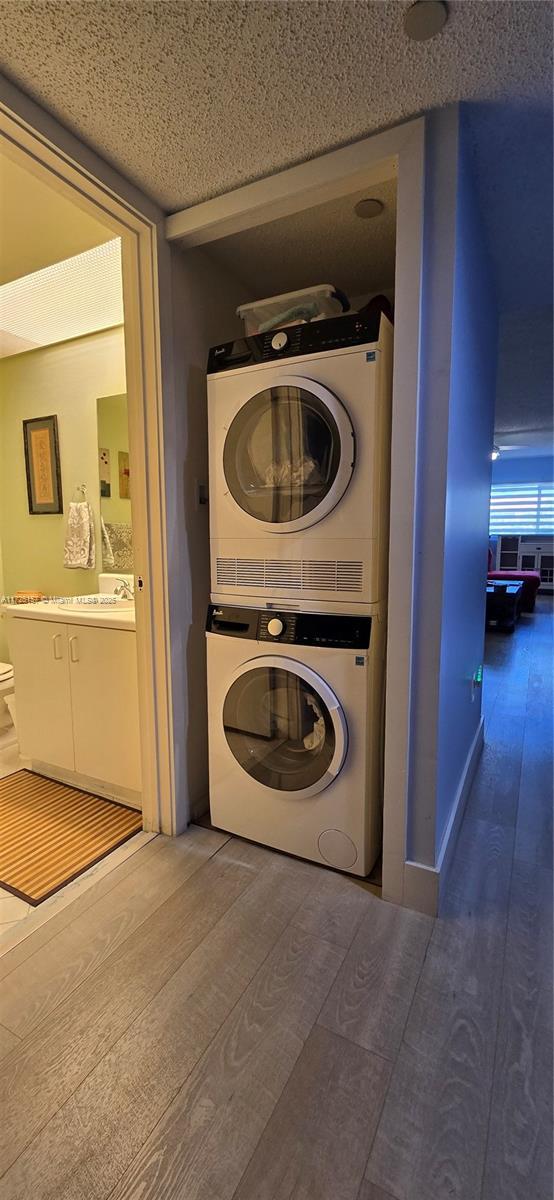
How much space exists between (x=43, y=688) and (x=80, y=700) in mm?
239

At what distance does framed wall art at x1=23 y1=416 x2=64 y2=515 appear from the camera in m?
2.89

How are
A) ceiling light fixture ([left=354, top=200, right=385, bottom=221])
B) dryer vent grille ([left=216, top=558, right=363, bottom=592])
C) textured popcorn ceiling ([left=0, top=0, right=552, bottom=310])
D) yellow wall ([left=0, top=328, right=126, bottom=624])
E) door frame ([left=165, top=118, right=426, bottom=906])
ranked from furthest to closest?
yellow wall ([left=0, top=328, right=126, bottom=624]), ceiling light fixture ([left=354, top=200, right=385, bottom=221]), dryer vent grille ([left=216, top=558, right=363, bottom=592]), door frame ([left=165, top=118, right=426, bottom=906]), textured popcorn ceiling ([left=0, top=0, right=552, bottom=310])

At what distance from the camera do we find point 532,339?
117 inches

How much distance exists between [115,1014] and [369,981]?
2.07 feet

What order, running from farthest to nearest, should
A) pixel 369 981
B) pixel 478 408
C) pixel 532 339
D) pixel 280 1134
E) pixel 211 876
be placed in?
pixel 532 339
pixel 478 408
pixel 211 876
pixel 369 981
pixel 280 1134

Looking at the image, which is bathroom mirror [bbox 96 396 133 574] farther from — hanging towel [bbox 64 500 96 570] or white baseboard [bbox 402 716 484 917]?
white baseboard [bbox 402 716 484 917]

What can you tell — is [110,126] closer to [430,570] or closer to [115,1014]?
[430,570]

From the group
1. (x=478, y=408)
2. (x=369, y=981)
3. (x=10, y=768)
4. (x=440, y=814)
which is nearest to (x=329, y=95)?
(x=478, y=408)

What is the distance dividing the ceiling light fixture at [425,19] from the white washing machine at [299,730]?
135 cm

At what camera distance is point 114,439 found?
2.66m

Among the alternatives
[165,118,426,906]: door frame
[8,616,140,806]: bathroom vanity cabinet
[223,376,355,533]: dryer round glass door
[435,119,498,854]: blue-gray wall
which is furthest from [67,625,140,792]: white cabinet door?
[435,119,498,854]: blue-gray wall

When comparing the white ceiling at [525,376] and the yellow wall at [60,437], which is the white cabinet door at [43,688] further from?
the white ceiling at [525,376]

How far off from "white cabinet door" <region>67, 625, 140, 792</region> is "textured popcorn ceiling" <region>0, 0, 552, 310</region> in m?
1.54

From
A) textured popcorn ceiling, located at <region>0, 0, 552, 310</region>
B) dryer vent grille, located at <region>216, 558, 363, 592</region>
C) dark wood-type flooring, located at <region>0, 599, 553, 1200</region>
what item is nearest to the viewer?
dark wood-type flooring, located at <region>0, 599, 553, 1200</region>
